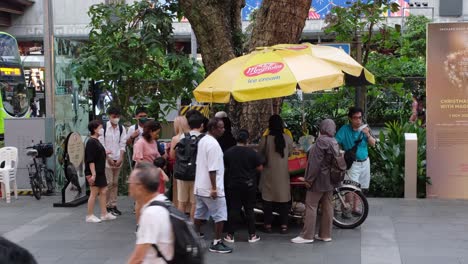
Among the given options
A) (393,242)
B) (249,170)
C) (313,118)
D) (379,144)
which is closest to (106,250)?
(249,170)

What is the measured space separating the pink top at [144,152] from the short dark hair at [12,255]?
6.55 meters

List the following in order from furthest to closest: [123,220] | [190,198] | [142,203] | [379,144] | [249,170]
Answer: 1. [379,144]
2. [123,220]
3. [190,198]
4. [249,170]
5. [142,203]

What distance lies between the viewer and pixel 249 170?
780 cm

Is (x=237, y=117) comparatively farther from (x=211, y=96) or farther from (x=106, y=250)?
(x=106, y=250)

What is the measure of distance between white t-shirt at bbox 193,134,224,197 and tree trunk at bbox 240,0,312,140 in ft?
7.08

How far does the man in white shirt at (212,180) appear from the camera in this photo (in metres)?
7.42

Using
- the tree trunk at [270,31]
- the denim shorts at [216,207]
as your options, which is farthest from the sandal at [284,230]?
the tree trunk at [270,31]

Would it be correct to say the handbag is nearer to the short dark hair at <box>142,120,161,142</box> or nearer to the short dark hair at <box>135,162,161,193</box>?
the short dark hair at <box>142,120,161,142</box>

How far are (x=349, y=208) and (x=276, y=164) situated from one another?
1.28 metres

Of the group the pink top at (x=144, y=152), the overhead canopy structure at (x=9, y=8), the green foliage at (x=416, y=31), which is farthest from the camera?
the overhead canopy structure at (x=9, y=8)

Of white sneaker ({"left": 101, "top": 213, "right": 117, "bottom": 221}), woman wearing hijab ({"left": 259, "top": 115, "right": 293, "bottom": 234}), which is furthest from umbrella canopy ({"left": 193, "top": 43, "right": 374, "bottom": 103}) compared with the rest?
white sneaker ({"left": 101, "top": 213, "right": 117, "bottom": 221})

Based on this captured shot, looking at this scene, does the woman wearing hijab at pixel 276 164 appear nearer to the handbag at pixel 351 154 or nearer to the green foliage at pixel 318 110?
the handbag at pixel 351 154

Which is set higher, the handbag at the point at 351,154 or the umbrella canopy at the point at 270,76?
the umbrella canopy at the point at 270,76

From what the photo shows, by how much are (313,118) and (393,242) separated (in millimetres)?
5814
